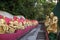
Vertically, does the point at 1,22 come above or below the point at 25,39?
above

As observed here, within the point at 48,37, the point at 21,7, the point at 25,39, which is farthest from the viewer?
the point at 21,7

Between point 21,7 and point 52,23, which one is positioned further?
point 21,7

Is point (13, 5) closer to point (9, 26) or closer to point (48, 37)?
point (48, 37)

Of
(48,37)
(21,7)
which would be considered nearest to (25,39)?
(48,37)

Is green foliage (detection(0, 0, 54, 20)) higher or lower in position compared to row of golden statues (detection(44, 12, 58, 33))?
lower

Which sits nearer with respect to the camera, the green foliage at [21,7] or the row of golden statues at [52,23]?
the row of golden statues at [52,23]

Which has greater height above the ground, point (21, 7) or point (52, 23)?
point (52, 23)

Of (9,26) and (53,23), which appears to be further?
(53,23)

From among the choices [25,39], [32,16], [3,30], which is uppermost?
[3,30]

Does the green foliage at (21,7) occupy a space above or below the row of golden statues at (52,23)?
below

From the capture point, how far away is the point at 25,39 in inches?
76.4

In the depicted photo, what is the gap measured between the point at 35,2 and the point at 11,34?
294 inches

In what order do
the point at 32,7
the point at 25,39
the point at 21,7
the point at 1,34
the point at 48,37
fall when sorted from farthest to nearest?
the point at 32,7
the point at 21,7
the point at 48,37
the point at 25,39
the point at 1,34

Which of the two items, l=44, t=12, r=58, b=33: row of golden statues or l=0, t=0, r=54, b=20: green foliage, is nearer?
l=44, t=12, r=58, b=33: row of golden statues
